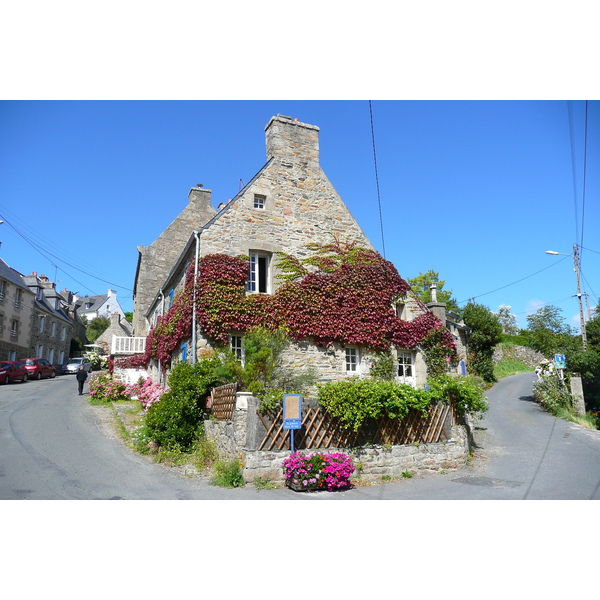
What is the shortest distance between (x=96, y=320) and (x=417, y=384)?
1865 inches

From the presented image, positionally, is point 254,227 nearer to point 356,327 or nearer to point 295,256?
point 295,256

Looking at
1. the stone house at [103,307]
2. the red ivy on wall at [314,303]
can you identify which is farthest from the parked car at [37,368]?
the stone house at [103,307]

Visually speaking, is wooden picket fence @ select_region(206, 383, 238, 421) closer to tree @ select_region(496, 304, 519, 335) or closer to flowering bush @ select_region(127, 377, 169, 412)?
flowering bush @ select_region(127, 377, 169, 412)

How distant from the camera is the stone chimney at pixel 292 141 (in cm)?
1636

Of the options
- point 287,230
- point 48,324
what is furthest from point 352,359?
point 48,324

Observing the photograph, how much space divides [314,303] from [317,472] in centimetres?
673

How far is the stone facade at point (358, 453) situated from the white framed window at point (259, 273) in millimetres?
4739

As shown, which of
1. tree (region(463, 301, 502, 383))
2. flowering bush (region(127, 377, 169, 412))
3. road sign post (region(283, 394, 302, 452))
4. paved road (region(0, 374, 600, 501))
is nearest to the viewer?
paved road (region(0, 374, 600, 501))

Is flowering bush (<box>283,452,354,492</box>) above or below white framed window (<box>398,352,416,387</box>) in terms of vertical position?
below

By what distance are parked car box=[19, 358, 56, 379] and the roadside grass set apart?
2999cm

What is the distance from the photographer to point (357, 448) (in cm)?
1047

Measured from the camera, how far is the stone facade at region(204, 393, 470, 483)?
9406mm

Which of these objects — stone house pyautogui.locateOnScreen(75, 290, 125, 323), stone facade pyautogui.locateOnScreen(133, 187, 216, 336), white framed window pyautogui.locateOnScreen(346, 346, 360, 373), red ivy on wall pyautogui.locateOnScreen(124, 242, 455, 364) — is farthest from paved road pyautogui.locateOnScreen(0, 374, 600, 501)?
stone house pyautogui.locateOnScreen(75, 290, 125, 323)

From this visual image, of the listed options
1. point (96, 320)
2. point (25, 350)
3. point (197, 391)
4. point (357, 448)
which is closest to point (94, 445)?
point (197, 391)
